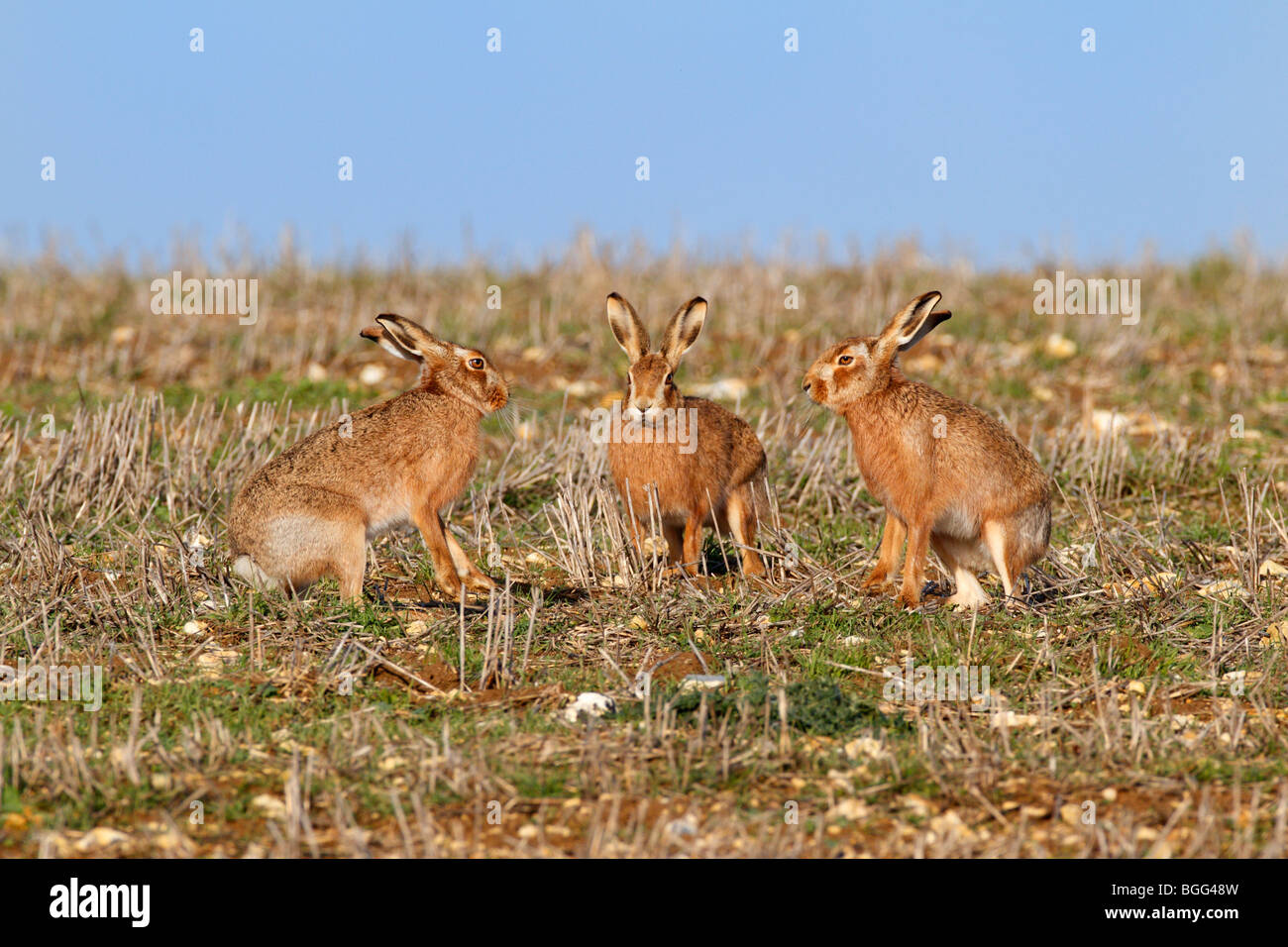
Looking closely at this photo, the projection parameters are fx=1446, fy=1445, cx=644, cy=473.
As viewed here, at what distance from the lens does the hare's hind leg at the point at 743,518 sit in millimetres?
7382

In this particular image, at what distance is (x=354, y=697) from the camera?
5168 mm

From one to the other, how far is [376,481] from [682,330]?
171cm

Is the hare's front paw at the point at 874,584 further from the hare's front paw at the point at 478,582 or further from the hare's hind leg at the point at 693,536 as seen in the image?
the hare's front paw at the point at 478,582

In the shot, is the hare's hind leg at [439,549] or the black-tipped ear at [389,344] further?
the black-tipped ear at [389,344]

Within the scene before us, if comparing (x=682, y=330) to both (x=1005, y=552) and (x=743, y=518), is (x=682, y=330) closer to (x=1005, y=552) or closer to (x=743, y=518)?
(x=743, y=518)

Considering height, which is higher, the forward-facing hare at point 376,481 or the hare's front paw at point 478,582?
the forward-facing hare at point 376,481

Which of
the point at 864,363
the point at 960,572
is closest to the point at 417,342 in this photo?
the point at 864,363

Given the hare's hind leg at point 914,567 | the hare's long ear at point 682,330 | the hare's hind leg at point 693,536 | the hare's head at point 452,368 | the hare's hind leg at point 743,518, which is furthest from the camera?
the hare's hind leg at point 743,518

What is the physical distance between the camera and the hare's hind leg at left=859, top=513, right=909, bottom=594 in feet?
21.8

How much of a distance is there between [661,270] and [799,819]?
11.7m

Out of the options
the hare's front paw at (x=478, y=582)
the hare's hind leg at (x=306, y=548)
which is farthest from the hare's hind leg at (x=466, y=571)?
the hare's hind leg at (x=306, y=548)

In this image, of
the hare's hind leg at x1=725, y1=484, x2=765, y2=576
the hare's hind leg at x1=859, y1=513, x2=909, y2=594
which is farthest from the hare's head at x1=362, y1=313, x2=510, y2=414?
the hare's hind leg at x1=859, y1=513, x2=909, y2=594

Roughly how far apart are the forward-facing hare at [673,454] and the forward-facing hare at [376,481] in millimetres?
694
